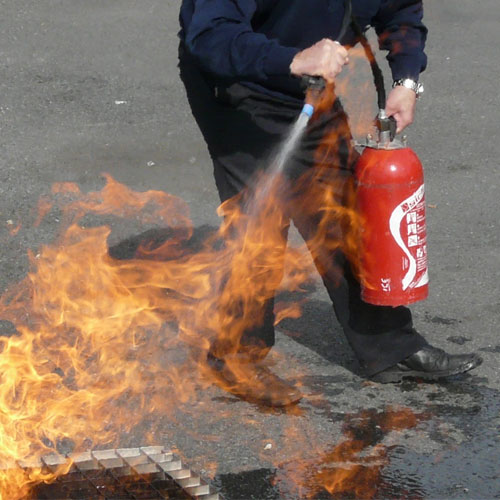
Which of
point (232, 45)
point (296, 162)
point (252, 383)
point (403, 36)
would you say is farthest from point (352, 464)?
point (403, 36)

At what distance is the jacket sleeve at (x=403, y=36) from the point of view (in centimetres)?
433

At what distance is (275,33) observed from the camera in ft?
13.1

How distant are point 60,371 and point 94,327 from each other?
539 mm

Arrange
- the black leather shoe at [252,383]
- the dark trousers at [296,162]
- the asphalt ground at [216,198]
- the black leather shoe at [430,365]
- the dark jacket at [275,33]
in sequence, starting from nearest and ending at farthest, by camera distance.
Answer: the dark jacket at [275,33] → the asphalt ground at [216,198] → the dark trousers at [296,162] → the black leather shoe at [252,383] → the black leather shoe at [430,365]

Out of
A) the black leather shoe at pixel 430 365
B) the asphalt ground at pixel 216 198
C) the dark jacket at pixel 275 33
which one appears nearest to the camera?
the dark jacket at pixel 275 33

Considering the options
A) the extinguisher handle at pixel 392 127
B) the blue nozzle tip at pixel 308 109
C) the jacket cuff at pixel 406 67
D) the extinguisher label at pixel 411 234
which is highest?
the jacket cuff at pixel 406 67

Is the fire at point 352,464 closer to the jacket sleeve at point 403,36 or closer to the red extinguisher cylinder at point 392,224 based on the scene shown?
the red extinguisher cylinder at point 392,224

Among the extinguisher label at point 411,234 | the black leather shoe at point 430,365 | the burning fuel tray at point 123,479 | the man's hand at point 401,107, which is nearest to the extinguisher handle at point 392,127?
the man's hand at point 401,107

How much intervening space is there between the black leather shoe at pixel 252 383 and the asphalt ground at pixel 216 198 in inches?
2.6

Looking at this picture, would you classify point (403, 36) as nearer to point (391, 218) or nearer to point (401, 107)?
point (401, 107)

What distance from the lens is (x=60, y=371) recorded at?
→ 14.9 feet

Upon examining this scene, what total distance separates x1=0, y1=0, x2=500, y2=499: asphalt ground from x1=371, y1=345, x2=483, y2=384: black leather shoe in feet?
0.19

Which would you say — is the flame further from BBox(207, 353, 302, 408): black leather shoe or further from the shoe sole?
the shoe sole

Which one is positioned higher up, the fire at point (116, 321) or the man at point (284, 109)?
the man at point (284, 109)
